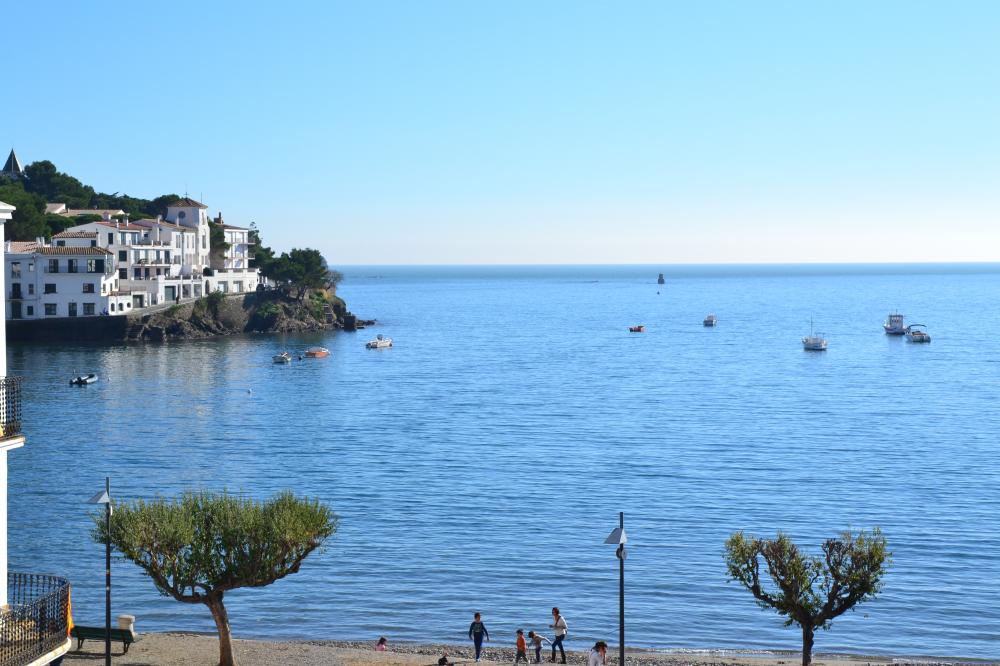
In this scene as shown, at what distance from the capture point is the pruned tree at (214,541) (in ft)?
85.1

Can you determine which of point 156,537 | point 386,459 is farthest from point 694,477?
point 156,537

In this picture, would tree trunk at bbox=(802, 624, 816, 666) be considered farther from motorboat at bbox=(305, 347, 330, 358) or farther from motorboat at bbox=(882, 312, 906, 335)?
motorboat at bbox=(882, 312, 906, 335)

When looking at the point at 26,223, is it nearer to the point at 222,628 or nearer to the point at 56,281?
the point at 56,281

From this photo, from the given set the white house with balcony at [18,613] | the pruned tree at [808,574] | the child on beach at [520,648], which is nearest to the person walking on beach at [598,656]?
the child on beach at [520,648]

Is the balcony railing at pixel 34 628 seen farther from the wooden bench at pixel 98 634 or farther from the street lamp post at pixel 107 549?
the wooden bench at pixel 98 634

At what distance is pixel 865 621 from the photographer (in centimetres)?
3706

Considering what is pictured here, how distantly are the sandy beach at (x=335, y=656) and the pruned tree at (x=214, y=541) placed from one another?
3.42 meters

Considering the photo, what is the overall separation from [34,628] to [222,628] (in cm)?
1213

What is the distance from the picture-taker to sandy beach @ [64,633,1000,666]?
29.2 metres

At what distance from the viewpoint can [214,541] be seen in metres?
26.5

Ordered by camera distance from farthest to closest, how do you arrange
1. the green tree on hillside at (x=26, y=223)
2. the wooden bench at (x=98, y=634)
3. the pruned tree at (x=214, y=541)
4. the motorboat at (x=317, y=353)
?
the green tree on hillside at (x=26, y=223) → the motorboat at (x=317, y=353) → the wooden bench at (x=98, y=634) → the pruned tree at (x=214, y=541)

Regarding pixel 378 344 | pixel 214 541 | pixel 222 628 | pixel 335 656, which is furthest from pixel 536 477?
pixel 378 344

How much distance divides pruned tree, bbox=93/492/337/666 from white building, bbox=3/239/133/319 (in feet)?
365

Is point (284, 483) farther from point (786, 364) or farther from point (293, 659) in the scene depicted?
point (786, 364)
